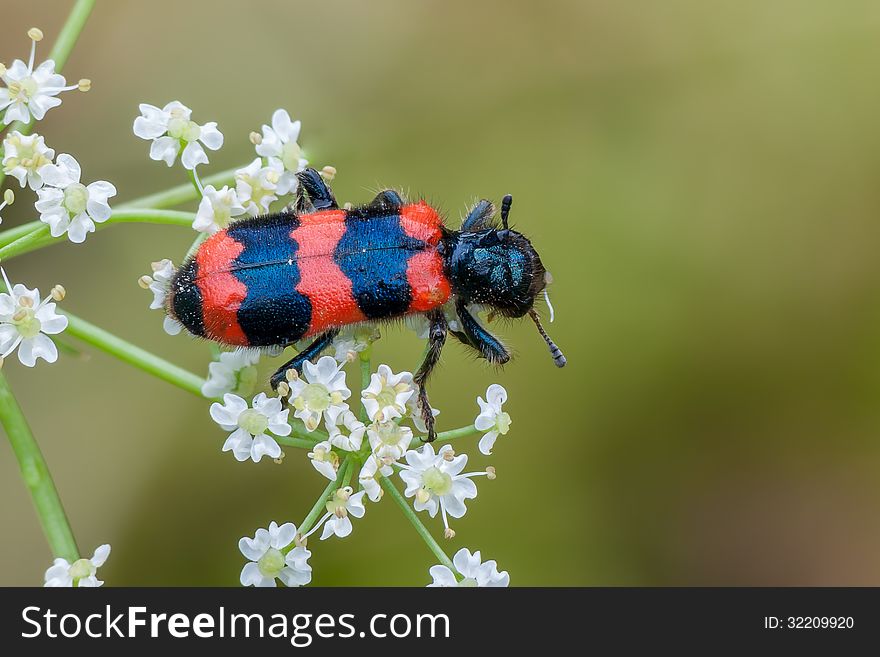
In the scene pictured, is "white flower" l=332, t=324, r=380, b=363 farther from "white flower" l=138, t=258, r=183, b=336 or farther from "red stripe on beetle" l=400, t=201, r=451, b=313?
"white flower" l=138, t=258, r=183, b=336

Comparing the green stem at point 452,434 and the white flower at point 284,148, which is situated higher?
the white flower at point 284,148

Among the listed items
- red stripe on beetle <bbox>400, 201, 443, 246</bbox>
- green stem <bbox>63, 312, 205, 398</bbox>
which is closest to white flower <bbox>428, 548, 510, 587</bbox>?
green stem <bbox>63, 312, 205, 398</bbox>

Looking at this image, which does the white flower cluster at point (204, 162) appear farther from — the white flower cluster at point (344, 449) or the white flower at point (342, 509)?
the white flower at point (342, 509)

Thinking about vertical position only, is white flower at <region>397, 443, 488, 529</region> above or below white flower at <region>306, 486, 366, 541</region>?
above

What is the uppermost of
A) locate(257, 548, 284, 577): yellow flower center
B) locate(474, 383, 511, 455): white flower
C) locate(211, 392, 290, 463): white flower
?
locate(474, 383, 511, 455): white flower

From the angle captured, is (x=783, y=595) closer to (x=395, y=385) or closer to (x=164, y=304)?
(x=395, y=385)

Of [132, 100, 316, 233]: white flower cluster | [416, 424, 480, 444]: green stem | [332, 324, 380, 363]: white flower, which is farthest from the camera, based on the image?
[332, 324, 380, 363]: white flower

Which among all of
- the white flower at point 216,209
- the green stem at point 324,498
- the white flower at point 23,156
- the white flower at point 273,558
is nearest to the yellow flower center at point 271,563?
the white flower at point 273,558

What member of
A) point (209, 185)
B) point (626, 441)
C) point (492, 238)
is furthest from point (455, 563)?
point (626, 441)
